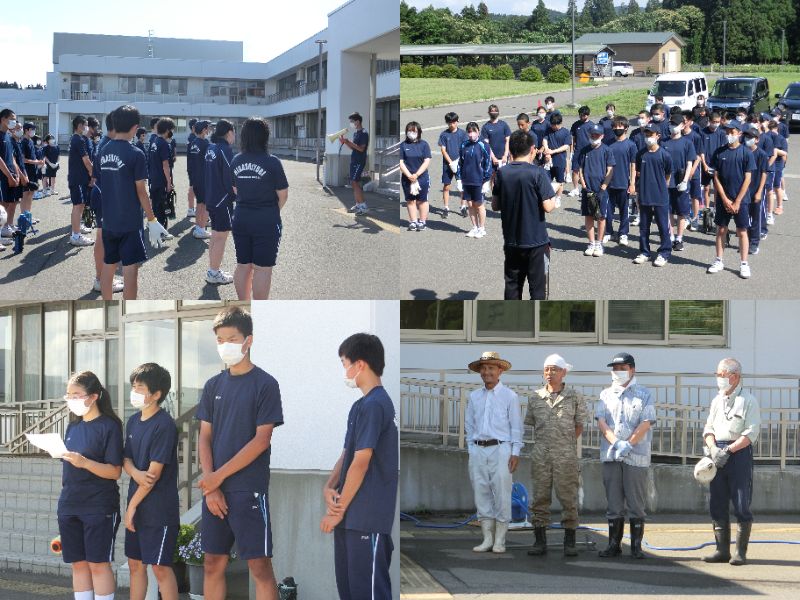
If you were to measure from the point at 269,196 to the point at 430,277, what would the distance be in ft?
8.77

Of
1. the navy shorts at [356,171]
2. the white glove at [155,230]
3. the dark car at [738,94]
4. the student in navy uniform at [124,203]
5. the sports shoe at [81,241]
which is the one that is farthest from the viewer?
the dark car at [738,94]

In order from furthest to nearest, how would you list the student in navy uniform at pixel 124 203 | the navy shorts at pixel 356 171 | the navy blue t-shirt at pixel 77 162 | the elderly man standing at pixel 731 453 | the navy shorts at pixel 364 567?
the navy blue t-shirt at pixel 77 162, the navy shorts at pixel 356 171, the elderly man standing at pixel 731 453, the student in navy uniform at pixel 124 203, the navy shorts at pixel 364 567

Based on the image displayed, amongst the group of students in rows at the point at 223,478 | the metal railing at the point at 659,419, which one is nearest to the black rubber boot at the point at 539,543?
the metal railing at the point at 659,419

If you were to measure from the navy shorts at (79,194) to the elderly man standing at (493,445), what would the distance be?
2965mm

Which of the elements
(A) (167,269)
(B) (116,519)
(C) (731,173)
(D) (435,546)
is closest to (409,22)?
(C) (731,173)

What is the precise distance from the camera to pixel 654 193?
915 centimetres

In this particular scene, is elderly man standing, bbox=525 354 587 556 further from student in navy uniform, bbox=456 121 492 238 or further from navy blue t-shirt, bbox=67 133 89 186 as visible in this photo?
navy blue t-shirt, bbox=67 133 89 186

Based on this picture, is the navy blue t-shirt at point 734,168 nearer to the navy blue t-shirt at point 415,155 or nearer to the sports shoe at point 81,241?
the navy blue t-shirt at point 415,155

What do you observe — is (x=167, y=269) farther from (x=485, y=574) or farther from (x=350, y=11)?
(x=485, y=574)

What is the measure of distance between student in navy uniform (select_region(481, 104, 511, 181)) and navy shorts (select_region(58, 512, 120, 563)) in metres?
6.93

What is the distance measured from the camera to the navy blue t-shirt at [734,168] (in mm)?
8969

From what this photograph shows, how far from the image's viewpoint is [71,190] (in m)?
7.49

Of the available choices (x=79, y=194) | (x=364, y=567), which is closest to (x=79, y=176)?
(x=79, y=194)

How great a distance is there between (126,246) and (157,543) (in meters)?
1.74
